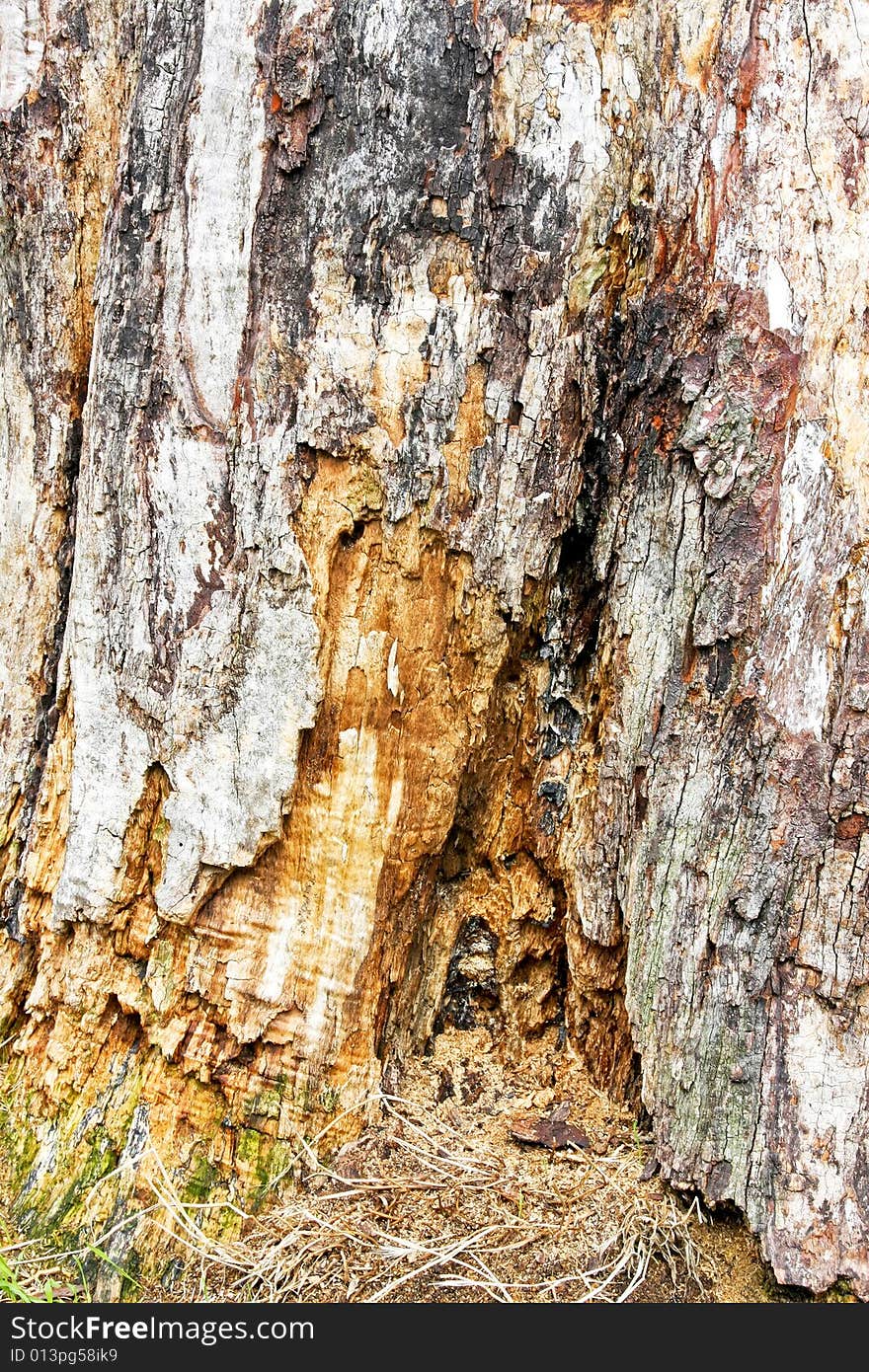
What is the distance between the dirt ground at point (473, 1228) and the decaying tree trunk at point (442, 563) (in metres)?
0.10

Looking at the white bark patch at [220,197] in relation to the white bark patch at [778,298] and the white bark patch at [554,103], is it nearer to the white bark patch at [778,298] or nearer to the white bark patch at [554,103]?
the white bark patch at [554,103]

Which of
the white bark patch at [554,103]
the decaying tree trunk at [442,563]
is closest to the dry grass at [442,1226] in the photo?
the decaying tree trunk at [442,563]

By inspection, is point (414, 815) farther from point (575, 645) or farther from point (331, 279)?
point (331, 279)

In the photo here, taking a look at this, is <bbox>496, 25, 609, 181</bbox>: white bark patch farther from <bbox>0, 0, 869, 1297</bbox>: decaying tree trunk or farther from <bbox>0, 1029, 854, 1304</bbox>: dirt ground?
<bbox>0, 1029, 854, 1304</bbox>: dirt ground

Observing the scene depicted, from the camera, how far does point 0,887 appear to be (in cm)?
267

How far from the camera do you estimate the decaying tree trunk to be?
2.20 metres

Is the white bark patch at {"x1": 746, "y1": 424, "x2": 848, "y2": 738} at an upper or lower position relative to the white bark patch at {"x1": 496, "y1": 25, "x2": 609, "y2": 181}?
lower

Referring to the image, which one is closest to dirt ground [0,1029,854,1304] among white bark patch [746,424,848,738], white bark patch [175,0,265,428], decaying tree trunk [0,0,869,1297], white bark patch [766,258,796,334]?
decaying tree trunk [0,0,869,1297]

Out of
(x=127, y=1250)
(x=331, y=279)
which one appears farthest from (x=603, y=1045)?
(x=331, y=279)

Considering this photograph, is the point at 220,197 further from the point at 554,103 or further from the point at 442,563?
the point at 442,563

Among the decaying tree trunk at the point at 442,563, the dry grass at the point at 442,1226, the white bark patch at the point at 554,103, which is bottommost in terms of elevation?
the dry grass at the point at 442,1226

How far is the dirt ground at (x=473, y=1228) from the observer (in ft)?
7.04

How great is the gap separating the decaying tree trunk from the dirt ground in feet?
0.34

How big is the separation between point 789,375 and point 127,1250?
2341 mm
